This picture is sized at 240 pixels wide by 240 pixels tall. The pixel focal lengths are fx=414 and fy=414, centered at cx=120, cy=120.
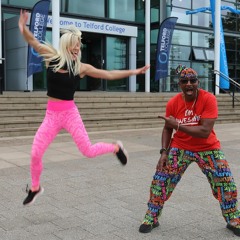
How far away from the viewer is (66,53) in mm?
4117

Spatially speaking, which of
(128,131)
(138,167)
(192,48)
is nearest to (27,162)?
(138,167)

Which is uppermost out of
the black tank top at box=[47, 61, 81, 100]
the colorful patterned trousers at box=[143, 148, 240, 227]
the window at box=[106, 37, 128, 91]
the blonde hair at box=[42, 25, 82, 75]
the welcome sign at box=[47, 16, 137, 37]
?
the welcome sign at box=[47, 16, 137, 37]

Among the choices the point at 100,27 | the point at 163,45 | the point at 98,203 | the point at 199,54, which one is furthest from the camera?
the point at 199,54

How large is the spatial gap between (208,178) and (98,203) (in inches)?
63.9

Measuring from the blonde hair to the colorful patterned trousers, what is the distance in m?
1.31

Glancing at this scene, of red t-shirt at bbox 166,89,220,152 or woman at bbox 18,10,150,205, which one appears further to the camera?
woman at bbox 18,10,150,205

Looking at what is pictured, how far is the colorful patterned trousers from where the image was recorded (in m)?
3.96

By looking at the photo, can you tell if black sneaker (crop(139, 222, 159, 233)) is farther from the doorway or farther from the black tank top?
the doorway

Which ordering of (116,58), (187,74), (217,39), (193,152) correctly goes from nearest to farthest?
(187,74)
(193,152)
(217,39)
(116,58)

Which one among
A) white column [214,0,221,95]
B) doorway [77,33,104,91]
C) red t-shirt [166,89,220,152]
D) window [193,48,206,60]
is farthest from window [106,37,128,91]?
red t-shirt [166,89,220,152]

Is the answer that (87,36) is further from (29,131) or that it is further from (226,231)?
(226,231)

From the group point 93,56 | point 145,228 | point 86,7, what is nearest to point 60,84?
point 145,228

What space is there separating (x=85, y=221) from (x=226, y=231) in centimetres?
147

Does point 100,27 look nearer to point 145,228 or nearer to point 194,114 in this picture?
point 194,114
